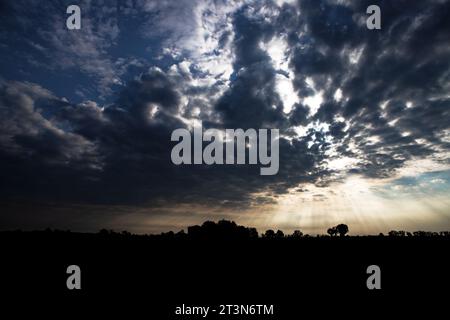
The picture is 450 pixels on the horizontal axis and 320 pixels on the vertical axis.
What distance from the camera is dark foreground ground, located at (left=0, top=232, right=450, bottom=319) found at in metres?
16.4

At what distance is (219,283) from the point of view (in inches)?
828

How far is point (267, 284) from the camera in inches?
820

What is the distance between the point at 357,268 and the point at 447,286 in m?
6.50

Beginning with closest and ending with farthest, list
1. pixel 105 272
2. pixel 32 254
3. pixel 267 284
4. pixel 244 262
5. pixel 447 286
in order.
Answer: pixel 447 286
pixel 267 284
pixel 105 272
pixel 244 262
pixel 32 254

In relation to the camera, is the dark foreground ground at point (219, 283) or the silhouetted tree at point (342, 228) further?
the silhouetted tree at point (342, 228)

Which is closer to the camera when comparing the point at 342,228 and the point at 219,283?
the point at 219,283

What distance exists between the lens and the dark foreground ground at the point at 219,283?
16.4 meters

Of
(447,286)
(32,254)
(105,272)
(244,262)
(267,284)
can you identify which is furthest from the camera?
(32,254)

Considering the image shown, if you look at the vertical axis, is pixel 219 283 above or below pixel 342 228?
above

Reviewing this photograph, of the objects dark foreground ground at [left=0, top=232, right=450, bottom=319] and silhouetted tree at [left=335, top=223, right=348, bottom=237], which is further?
silhouetted tree at [left=335, top=223, right=348, bottom=237]

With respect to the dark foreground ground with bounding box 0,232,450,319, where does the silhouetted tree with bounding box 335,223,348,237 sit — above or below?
below
